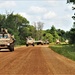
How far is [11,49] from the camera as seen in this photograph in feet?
136

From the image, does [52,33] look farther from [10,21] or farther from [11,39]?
[11,39]

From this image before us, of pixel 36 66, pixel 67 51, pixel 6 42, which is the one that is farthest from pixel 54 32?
pixel 36 66

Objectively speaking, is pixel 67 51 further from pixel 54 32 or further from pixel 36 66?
pixel 54 32

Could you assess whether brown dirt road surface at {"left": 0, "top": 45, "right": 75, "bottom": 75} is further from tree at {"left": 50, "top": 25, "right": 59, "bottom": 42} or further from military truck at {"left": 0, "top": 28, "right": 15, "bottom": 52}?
tree at {"left": 50, "top": 25, "right": 59, "bottom": 42}

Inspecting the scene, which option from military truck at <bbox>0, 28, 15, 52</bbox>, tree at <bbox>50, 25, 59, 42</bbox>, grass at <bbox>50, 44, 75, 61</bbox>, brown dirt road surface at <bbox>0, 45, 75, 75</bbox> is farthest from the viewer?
tree at <bbox>50, 25, 59, 42</bbox>

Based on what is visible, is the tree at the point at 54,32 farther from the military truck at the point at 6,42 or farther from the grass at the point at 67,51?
the military truck at the point at 6,42

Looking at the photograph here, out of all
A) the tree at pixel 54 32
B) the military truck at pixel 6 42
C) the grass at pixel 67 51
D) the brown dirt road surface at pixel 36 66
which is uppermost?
the tree at pixel 54 32

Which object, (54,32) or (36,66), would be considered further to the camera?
(54,32)

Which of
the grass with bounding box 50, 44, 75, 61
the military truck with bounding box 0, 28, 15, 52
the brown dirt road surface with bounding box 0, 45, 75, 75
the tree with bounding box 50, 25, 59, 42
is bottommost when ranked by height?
the brown dirt road surface with bounding box 0, 45, 75, 75

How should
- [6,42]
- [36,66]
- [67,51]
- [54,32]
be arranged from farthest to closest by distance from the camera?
1. [54,32]
2. [6,42]
3. [67,51]
4. [36,66]

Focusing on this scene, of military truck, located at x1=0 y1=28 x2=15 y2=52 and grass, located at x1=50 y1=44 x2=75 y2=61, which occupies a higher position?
military truck, located at x1=0 y1=28 x2=15 y2=52

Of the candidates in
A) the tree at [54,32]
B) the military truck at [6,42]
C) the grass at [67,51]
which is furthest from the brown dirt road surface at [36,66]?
the tree at [54,32]

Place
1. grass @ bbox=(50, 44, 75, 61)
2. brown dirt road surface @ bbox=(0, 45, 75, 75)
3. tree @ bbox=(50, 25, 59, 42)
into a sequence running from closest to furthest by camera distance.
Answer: brown dirt road surface @ bbox=(0, 45, 75, 75) → grass @ bbox=(50, 44, 75, 61) → tree @ bbox=(50, 25, 59, 42)

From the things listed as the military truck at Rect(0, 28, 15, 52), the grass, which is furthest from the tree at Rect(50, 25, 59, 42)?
the military truck at Rect(0, 28, 15, 52)
